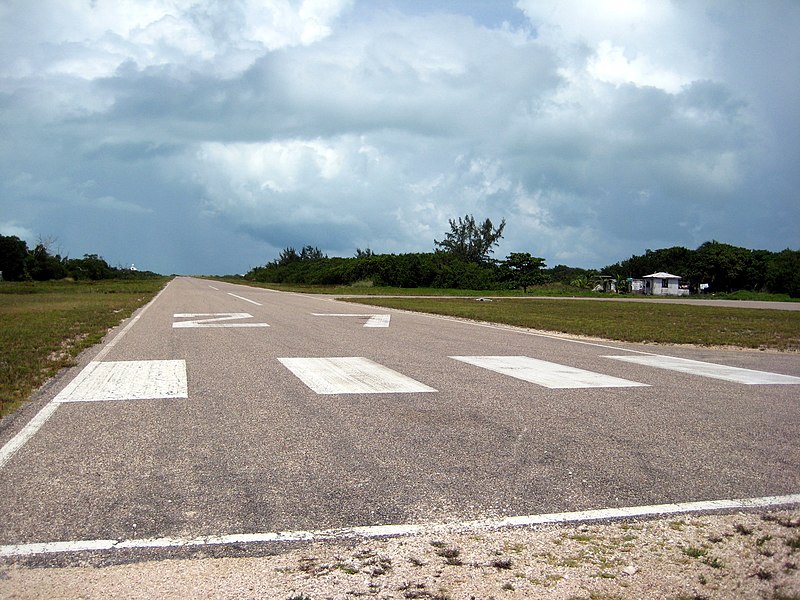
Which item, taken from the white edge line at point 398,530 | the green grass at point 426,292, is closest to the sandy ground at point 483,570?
the white edge line at point 398,530

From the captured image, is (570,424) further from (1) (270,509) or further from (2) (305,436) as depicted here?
(1) (270,509)

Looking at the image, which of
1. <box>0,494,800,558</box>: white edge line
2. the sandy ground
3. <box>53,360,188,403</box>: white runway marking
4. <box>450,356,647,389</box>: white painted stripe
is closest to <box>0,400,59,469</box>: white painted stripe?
<box>53,360,188,403</box>: white runway marking

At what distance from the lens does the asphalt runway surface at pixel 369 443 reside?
3.85 m

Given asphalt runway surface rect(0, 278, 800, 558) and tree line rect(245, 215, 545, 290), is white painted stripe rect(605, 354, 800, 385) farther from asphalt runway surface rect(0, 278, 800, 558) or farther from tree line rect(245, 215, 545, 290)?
tree line rect(245, 215, 545, 290)

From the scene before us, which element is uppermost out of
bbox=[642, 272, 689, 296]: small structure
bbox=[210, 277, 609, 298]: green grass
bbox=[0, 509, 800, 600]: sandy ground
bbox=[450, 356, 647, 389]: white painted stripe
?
bbox=[642, 272, 689, 296]: small structure

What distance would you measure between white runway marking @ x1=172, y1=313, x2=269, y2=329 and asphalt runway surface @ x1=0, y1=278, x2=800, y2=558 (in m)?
7.09

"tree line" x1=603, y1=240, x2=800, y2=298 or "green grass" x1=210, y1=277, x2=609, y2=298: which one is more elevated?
"tree line" x1=603, y1=240, x2=800, y2=298

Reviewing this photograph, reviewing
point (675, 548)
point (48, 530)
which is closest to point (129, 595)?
point (48, 530)

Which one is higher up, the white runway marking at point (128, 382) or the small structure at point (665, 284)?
the small structure at point (665, 284)

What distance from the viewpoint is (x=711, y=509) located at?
389 cm

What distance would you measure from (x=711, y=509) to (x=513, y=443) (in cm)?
167

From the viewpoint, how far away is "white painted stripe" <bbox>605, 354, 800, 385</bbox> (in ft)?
29.8

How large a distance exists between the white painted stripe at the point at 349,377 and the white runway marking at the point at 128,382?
4.97 ft

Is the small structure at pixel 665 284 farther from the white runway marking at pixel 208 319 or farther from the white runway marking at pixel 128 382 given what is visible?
the white runway marking at pixel 128 382
